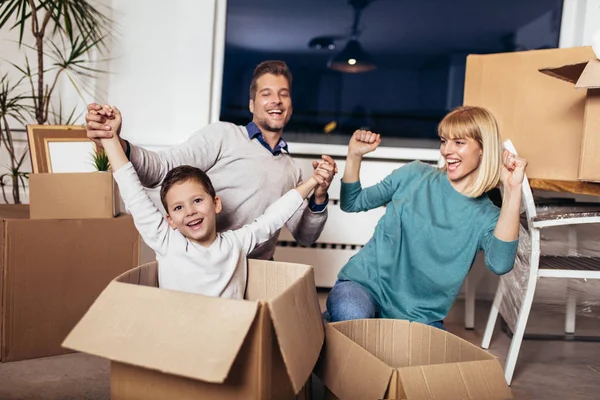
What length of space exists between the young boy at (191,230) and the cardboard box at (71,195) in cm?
41

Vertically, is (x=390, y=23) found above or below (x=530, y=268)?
above

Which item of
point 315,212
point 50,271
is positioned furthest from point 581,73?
point 50,271

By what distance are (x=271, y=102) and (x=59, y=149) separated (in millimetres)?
772

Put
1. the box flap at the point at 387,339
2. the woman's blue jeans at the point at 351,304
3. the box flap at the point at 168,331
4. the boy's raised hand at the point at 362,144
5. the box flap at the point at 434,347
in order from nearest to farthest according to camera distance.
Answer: the box flap at the point at 168,331 → the box flap at the point at 434,347 → the box flap at the point at 387,339 → the woman's blue jeans at the point at 351,304 → the boy's raised hand at the point at 362,144

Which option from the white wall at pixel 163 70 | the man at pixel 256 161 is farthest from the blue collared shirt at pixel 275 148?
the white wall at pixel 163 70

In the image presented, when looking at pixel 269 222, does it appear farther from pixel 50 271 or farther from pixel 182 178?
pixel 50 271

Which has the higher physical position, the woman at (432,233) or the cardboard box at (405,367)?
the woman at (432,233)

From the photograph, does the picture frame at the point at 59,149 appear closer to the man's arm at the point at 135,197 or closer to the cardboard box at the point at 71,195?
the cardboard box at the point at 71,195

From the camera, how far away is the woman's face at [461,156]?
5.07 ft

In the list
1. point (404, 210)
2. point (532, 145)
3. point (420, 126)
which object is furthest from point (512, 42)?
point (404, 210)

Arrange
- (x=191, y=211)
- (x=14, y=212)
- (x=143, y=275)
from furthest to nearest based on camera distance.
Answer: (x=14, y=212) → (x=191, y=211) → (x=143, y=275)

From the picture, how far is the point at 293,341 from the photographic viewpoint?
980 millimetres

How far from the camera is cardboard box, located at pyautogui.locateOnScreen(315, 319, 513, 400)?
3.50ft

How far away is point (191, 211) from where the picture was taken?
1.38 meters
